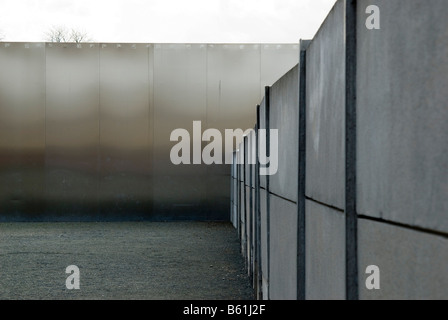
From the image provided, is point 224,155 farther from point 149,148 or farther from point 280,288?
point 280,288

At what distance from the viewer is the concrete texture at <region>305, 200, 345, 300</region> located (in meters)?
2.49

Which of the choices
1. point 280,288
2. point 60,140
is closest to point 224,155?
point 60,140

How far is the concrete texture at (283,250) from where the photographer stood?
3.82 metres

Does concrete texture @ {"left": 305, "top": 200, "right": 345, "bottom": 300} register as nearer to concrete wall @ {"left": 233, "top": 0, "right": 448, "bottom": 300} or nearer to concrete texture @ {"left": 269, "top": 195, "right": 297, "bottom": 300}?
concrete wall @ {"left": 233, "top": 0, "right": 448, "bottom": 300}

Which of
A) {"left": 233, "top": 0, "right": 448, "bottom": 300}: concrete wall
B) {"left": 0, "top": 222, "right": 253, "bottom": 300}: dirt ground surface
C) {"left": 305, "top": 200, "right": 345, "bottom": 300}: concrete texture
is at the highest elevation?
{"left": 233, "top": 0, "right": 448, "bottom": 300}: concrete wall

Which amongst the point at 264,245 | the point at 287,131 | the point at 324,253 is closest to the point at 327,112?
the point at 324,253

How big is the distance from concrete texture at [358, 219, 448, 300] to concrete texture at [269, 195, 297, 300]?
1.55 meters

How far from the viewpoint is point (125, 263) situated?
1001 centimetres

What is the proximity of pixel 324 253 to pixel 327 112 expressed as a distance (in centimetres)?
57
